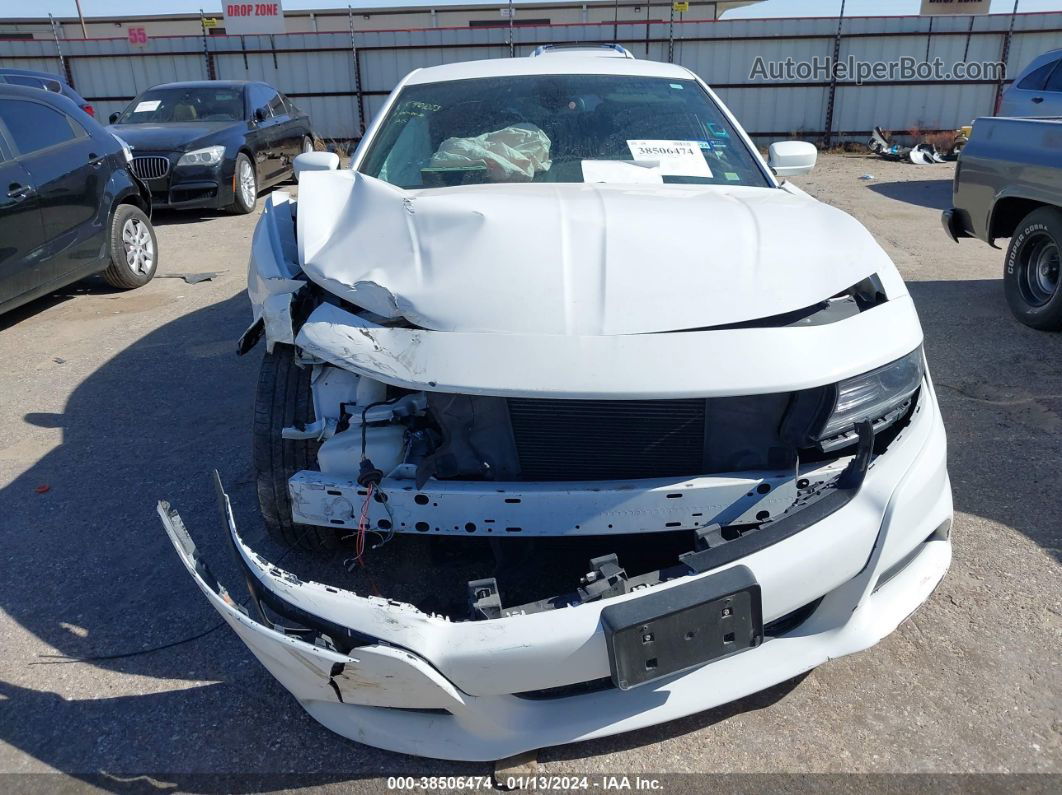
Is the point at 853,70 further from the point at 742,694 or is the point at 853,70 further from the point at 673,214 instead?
the point at 742,694

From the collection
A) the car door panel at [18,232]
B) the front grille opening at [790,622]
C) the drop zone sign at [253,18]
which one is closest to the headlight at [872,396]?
the front grille opening at [790,622]

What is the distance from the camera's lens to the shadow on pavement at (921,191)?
10227 millimetres

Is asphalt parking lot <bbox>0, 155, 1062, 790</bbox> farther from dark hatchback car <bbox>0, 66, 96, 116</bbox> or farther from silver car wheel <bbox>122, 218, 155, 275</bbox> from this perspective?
dark hatchback car <bbox>0, 66, 96, 116</bbox>

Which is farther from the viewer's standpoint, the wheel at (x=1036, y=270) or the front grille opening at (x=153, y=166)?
the front grille opening at (x=153, y=166)

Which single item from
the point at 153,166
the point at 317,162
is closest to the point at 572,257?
the point at 317,162

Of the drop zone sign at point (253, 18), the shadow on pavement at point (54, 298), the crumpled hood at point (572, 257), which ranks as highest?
the drop zone sign at point (253, 18)

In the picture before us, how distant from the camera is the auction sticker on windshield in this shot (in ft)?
11.0

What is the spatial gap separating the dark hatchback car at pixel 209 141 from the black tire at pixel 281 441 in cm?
755

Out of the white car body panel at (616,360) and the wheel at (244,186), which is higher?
the white car body panel at (616,360)

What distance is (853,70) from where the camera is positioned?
50.3 feet

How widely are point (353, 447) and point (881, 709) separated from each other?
63.8 inches

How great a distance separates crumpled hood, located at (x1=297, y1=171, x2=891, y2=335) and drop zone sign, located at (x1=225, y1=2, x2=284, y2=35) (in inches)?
774

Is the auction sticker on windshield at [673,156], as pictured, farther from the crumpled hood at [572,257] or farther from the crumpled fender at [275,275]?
the crumpled fender at [275,275]

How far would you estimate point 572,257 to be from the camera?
2.27 m
